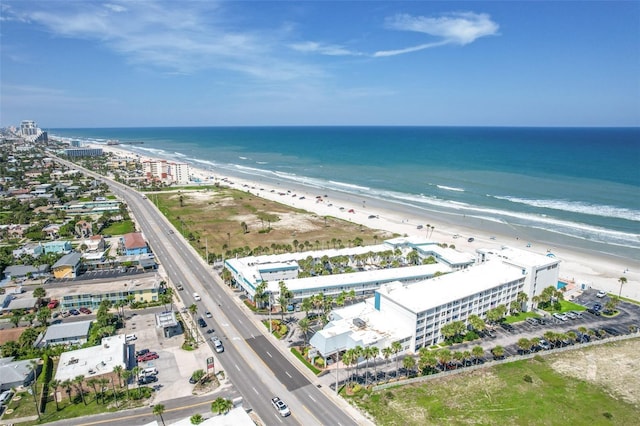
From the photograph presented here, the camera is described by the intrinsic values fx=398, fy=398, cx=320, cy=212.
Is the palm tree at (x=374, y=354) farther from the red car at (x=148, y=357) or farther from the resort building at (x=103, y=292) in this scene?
the resort building at (x=103, y=292)

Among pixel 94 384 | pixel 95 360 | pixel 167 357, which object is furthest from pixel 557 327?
pixel 95 360

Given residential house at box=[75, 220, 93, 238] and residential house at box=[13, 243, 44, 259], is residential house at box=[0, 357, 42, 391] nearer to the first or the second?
residential house at box=[13, 243, 44, 259]

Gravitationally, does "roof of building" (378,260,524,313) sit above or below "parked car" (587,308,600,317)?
above

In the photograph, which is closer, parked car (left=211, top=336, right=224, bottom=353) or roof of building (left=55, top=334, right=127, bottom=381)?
roof of building (left=55, top=334, right=127, bottom=381)

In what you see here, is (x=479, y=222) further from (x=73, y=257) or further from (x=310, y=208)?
(x=73, y=257)

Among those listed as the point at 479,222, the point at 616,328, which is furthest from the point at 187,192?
the point at 616,328

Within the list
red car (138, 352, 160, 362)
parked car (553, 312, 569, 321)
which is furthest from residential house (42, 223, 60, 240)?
parked car (553, 312, 569, 321)
